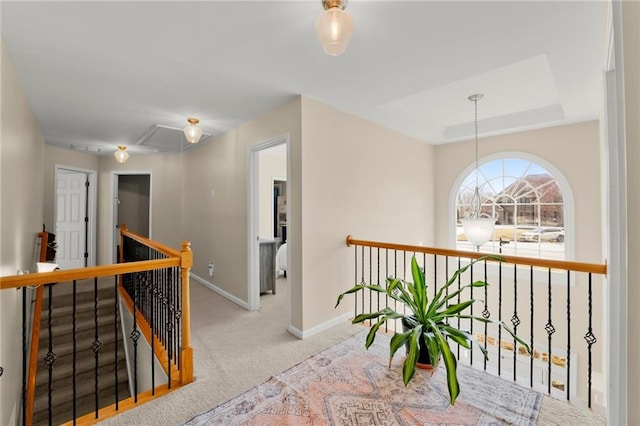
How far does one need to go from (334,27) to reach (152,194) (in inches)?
213

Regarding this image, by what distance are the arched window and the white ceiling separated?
33.3 inches

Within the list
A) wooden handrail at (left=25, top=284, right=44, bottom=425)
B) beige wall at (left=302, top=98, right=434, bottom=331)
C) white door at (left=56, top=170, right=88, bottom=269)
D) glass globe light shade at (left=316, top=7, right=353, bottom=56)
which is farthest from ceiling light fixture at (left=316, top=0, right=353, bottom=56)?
white door at (left=56, top=170, right=88, bottom=269)

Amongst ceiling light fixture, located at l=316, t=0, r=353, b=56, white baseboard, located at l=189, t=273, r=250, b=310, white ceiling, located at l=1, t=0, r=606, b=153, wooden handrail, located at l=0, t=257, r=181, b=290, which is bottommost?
white baseboard, located at l=189, t=273, r=250, b=310

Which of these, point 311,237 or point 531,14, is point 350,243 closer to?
point 311,237

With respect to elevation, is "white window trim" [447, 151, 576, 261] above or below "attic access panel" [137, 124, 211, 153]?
below

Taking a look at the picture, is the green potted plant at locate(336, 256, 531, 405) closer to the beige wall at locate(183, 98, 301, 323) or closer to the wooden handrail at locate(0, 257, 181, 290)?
the beige wall at locate(183, 98, 301, 323)

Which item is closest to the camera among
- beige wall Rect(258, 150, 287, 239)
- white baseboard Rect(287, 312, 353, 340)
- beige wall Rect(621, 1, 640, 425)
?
beige wall Rect(621, 1, 640, 425)

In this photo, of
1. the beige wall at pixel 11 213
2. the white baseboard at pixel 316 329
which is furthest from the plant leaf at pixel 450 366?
the beige wall at pixel 11 213

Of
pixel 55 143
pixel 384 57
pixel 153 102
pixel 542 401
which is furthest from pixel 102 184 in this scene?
pixel 542 401

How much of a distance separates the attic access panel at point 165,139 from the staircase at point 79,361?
230 centimetres

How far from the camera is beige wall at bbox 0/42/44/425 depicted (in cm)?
203

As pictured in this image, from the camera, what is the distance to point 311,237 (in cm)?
282

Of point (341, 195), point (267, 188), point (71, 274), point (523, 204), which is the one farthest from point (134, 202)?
point (523, 204)

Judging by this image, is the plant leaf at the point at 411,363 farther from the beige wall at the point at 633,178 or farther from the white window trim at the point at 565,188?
the white window trim at the point at 565,188
